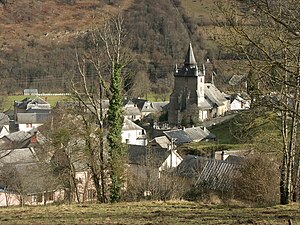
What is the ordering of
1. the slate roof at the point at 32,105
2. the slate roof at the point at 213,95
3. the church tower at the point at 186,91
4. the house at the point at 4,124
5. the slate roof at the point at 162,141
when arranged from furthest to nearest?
the slate roof at the point at 32,105 < the slate roof at the point at 213,95 < the church tower at the point at 186,91 < the house at the point at 4,124 < the slate roof at the point at 162,141

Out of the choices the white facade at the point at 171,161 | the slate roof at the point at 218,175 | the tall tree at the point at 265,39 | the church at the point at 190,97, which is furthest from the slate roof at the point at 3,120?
the tall tree at the point at 265,39

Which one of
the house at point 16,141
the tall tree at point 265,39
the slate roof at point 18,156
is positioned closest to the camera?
the tall tree at point 265,39

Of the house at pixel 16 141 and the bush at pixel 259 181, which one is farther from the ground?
the house at pixel 16 141

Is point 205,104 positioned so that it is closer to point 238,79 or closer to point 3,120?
point 3,120

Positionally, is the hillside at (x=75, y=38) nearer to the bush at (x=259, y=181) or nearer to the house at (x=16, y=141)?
the house at (x=16, y=141)

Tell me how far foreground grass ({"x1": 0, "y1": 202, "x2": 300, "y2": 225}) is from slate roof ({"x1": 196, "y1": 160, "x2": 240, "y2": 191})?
11.2m

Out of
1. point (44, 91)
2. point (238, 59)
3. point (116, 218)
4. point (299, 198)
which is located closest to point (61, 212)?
point (116, 218)

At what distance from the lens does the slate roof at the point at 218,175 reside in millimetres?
24344

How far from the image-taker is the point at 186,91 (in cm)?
6725

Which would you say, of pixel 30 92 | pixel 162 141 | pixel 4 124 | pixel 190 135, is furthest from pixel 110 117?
pixel 30 92

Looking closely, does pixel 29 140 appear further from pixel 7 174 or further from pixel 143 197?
pixel 143 197

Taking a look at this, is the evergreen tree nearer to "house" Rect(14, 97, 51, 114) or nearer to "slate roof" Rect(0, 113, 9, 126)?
"slate roof" Rect(0, 113, 9, 126)

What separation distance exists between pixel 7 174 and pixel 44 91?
7454 cm

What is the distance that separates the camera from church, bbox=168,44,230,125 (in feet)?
216
